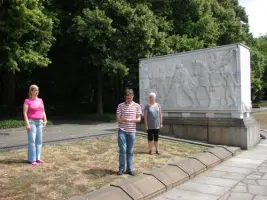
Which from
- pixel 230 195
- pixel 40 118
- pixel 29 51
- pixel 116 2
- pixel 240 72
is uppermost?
pixel 116 2

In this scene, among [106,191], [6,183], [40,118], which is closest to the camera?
[106,191]

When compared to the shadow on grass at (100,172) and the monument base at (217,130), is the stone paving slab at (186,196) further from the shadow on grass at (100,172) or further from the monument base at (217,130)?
the monument base at (217,130)

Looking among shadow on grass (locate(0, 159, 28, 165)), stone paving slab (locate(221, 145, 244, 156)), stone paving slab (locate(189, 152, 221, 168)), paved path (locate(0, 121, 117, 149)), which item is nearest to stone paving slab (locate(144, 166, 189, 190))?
stone paving slab (locate(189, 152, 221, 168))

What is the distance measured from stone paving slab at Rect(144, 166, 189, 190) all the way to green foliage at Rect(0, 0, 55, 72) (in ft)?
35.5

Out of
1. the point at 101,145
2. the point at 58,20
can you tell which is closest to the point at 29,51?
the point at 58,20

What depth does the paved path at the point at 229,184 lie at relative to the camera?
597 cm

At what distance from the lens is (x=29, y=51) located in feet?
54.6

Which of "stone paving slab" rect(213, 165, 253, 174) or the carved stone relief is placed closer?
"stone paving slab" rect(213, 165, 253, 174)

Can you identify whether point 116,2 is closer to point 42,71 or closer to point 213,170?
point 42,71

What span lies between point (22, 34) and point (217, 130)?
10.3 metres

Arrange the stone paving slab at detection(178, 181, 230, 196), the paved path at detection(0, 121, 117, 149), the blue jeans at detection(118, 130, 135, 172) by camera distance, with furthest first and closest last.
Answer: the paved path at detection(0, 121, 117, 149), the blue jeans at detection(118, 130, 135, 172), the stone paving slab at detection(178, 181, 230, 196)

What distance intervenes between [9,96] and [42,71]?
5.92 metres

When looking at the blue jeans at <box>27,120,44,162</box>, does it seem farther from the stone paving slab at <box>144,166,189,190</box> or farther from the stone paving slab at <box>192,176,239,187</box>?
the stone paving slab at <box>192,176,239,187</box>

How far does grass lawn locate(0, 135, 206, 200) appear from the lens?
18.3ft
